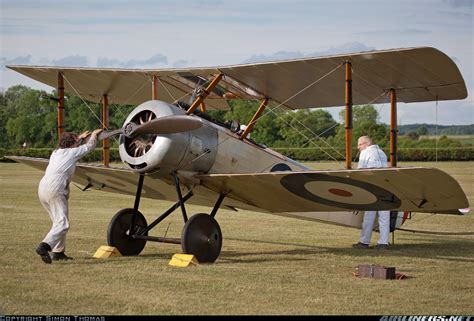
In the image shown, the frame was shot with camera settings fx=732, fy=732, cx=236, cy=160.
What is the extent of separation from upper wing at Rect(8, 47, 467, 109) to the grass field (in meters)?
2.19

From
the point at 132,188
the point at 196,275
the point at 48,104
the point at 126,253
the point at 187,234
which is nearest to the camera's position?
the point at 196,275

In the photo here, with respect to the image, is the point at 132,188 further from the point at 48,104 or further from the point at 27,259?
the point at 48,104

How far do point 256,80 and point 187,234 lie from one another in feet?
7.83

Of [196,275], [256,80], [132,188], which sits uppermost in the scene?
[256,80]

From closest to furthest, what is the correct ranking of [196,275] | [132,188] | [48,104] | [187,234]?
1. [196,275]
2. [187,234]
3. [132,188]
4. [48,104]

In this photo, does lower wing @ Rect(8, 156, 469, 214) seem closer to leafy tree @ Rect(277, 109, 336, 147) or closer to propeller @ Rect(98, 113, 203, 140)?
propeller @ Rect(98, 113, 203, 140)

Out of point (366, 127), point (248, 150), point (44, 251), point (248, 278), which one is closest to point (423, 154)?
point (366, 127)

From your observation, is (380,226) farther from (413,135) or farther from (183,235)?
(413,135)

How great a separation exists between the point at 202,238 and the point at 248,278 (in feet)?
3.93

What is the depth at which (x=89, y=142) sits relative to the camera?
28.8 ft

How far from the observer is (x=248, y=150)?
9.62m

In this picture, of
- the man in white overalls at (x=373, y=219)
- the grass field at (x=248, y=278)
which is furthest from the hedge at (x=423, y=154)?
the man in white overalls at (x=373, y=219)

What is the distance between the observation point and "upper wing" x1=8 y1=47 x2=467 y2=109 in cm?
864

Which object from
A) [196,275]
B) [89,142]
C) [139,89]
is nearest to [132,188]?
[139,89]
